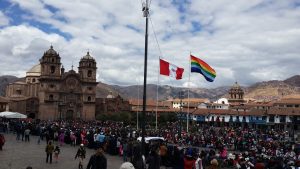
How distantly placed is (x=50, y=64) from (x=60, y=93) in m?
5.42

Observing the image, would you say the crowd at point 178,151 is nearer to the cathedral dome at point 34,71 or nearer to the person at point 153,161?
the person at point 153,161

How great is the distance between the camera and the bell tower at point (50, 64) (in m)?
69.4

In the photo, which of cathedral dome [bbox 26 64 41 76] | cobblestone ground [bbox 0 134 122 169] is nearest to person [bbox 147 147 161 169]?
cobblestone ground [bbox 0 134 122 169]

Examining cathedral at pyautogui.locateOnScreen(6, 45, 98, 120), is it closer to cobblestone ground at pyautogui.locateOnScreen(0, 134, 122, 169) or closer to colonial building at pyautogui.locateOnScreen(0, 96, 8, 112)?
colonial building at pyautogui.locateOnScreen(0, 96, 8, 112)

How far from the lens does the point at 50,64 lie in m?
69.5

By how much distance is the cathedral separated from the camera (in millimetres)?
69312

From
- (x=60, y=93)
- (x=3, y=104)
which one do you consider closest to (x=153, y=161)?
(x=60, y=93)

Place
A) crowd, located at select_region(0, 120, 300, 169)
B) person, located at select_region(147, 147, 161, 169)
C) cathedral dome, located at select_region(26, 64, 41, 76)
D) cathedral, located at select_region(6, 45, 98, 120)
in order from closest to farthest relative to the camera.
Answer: person, located at select_region(147, 147, 161, 169) → crowd, located at select_region(0, 120, 300, 169) → cathedral, located at select_region(6, 45, 98, 120) → cathedral dome, located at select_region(26, 64, 41, 76)

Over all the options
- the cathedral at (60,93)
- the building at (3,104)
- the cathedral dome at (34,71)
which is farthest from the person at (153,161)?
the cathedral dome at (34,71)

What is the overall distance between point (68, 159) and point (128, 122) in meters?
49.4

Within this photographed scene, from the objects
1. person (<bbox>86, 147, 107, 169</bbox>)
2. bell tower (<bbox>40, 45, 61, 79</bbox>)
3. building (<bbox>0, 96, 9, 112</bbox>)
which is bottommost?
person (<bbox>86, 147, 107, 169</bbox>)

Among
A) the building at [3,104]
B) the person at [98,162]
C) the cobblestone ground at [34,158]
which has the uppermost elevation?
the building at [3,104]

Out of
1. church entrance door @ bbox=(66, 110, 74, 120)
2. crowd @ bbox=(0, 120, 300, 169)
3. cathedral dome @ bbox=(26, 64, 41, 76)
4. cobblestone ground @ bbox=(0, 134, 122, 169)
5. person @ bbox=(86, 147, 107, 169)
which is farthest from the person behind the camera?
cathedral dome @ bbox=(26, 64, 41, 76)

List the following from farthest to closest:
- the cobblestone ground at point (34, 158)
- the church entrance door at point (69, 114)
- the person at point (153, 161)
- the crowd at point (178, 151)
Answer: the church entrance door at point (69, 114)
the cobblestone ground at point (34, 158)
the crowd at point (178, 151)
the person at point (153, 161)
